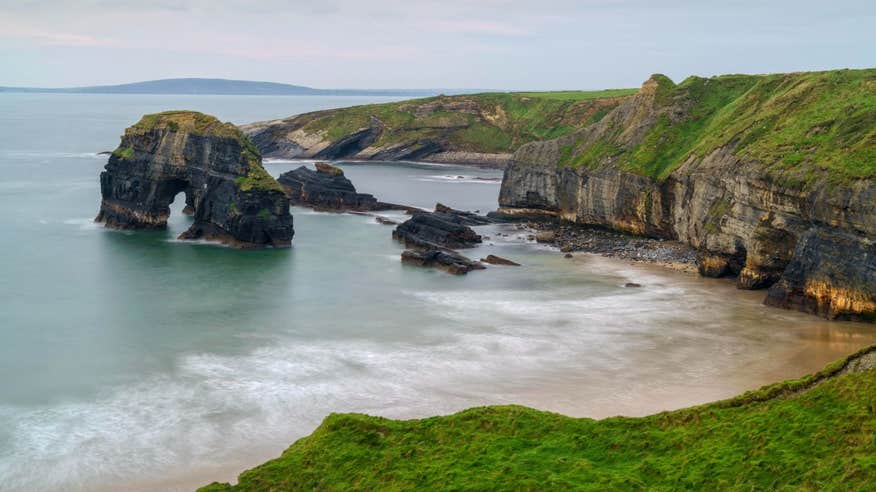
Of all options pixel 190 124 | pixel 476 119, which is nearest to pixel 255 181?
pixel 190 124

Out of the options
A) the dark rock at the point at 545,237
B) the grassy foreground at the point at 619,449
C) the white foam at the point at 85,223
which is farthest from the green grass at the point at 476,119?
the grassy foreground at the point at 619,449

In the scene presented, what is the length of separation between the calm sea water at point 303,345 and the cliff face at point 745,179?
2.77 meters

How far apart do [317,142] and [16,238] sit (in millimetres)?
89170

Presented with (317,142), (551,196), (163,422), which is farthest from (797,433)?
(317,142)

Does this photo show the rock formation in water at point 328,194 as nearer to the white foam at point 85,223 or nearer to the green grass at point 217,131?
the green grass at point 217,131

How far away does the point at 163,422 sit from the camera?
35.9m

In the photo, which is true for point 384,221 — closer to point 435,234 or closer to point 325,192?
point 325,192

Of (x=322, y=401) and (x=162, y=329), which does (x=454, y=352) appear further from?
(x=162, y=329)

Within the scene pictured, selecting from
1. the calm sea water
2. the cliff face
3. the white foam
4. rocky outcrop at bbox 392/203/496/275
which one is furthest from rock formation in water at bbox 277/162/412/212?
the white foam

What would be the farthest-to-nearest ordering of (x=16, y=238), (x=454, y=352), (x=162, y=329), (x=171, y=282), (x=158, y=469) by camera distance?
1. (x=16, y=238)
2. (x=171, y=282)
3. (x=162, y=329)
4. (x=454, y=352)
5. (x=158, y=469)

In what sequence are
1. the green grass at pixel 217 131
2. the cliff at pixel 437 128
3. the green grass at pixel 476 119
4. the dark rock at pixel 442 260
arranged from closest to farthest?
1. the dark rock at pixel 442 260
2. the green grass at pixel 217 131
3. the green grass at pixel 476 119
4. the cliff at pixel 437 128

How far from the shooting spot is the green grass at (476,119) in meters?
158

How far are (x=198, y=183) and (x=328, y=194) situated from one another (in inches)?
874

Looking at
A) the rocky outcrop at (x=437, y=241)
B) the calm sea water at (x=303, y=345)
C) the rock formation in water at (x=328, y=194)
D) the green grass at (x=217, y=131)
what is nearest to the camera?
the calm sea water at (x=303, y=345)
